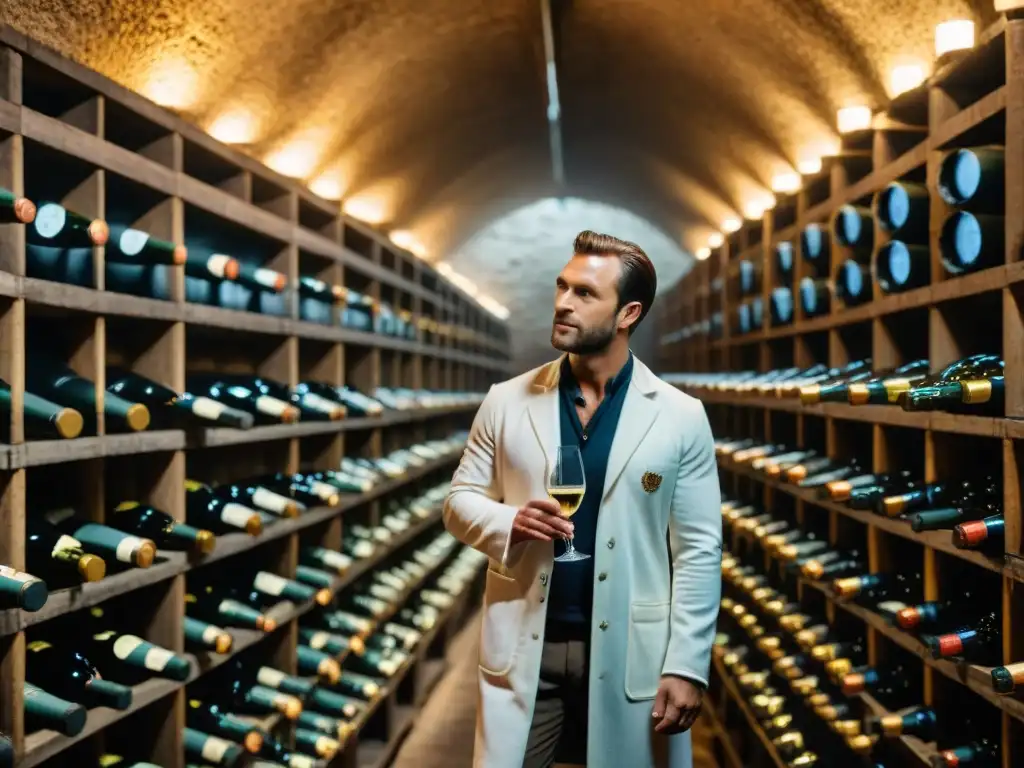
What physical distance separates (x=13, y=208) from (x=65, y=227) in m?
0.27

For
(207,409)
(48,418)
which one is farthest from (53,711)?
(207,409)

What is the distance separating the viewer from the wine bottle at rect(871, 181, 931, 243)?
8.39 ft

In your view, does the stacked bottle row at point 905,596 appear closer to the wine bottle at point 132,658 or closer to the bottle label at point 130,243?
the wine bottle at point 132,658

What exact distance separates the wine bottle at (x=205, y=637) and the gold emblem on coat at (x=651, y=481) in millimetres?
1237

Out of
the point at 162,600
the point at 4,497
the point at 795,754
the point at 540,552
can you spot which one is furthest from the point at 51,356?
the point at 795,754

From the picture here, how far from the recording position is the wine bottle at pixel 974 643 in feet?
7.25

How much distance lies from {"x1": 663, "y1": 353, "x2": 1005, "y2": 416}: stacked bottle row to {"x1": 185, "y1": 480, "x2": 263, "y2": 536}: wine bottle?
67.5 inches

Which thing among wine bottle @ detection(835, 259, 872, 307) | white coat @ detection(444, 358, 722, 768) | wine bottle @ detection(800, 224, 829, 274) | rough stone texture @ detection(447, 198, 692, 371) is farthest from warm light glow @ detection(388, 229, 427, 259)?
white coat @ detection(444, 358, 722, 768)

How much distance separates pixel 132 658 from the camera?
7.88 feet

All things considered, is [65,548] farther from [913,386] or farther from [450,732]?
[450,732]

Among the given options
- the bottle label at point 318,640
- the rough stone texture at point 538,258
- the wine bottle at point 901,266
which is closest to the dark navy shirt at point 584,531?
the wine bottle at point 901,266

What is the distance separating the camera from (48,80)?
2188mm

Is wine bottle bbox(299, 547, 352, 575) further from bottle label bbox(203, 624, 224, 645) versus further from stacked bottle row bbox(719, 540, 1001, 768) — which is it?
stacked bottle row bbox(719, 540, 1001, 768)

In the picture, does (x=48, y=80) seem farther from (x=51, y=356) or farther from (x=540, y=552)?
(x=540, y=552)
